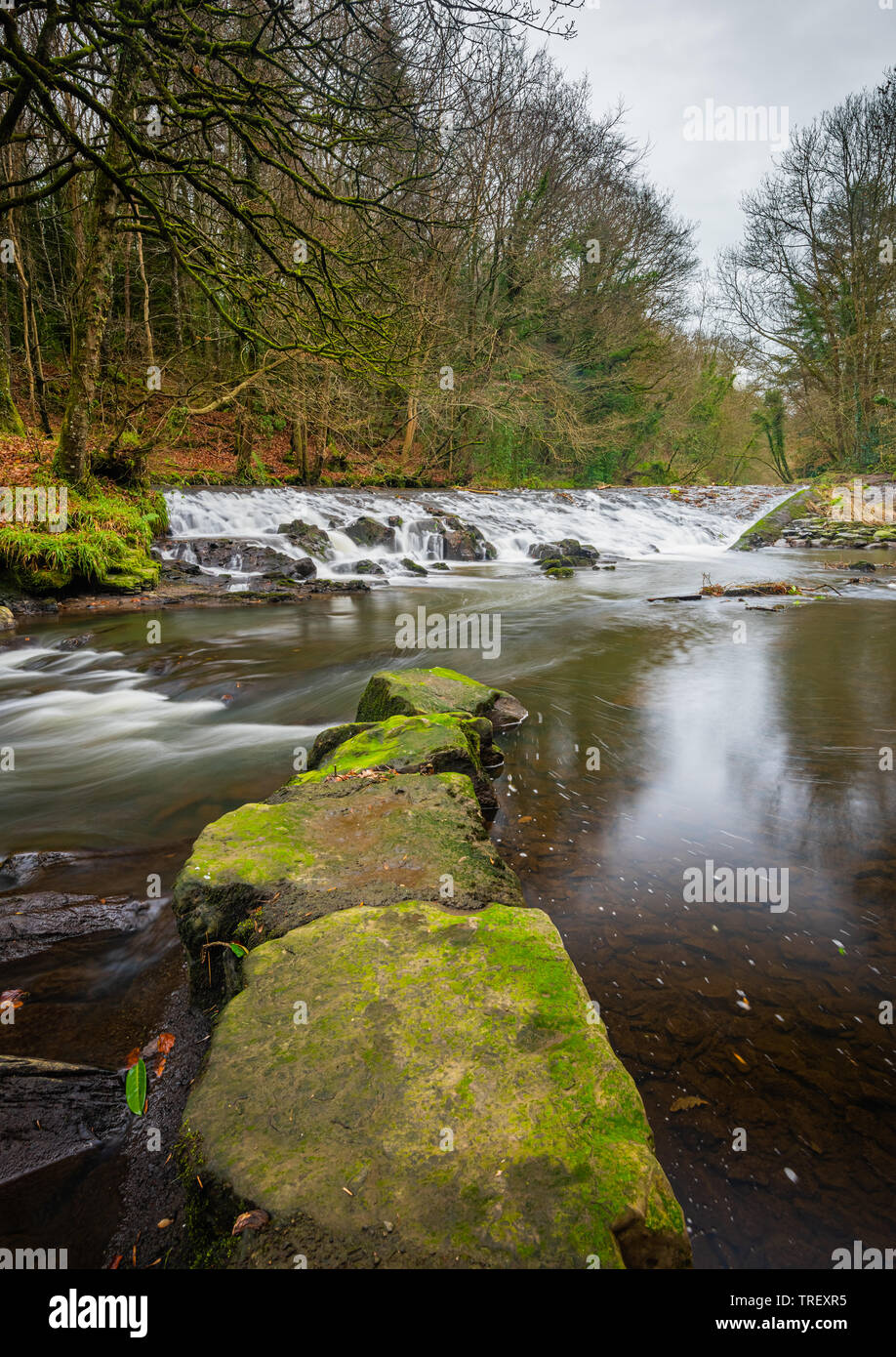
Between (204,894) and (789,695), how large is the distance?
5.62m

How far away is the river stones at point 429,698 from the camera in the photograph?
4222mm

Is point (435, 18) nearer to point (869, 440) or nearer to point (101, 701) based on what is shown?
point (101, 701)

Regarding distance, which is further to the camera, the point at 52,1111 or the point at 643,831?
the point at 643,831

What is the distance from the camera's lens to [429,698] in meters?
4.30

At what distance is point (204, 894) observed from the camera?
2.12 m

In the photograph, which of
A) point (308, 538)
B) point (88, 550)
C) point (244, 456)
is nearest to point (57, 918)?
point (88, 550)

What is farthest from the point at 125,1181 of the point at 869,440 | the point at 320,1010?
the point at 869,440

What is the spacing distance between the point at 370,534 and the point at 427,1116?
581 inches

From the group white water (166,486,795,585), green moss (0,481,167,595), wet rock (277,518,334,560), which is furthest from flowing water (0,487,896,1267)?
white water (166,486,795,585)

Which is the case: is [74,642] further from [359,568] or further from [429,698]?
[359,568]

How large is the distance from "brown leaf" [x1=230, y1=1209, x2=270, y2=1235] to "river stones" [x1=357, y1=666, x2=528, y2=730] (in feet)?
9.48

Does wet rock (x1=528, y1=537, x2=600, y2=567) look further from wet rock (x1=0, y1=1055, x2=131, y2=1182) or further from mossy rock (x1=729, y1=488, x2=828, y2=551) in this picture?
wet rock (x1=0, y1=1055, x2=131, y2=1182)

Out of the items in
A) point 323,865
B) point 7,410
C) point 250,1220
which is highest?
point 7,410

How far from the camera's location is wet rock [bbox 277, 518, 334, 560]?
45.3ft
